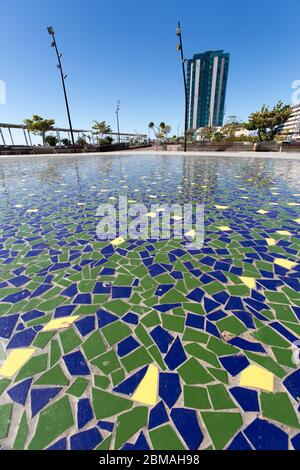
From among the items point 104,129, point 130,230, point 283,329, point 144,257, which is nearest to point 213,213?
point 130,230

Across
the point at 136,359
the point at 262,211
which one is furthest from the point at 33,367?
the point at 262,211

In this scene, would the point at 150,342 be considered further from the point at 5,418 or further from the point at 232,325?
the point at 5,418

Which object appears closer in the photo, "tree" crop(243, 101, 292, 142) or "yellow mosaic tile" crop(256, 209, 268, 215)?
"yellow mosaic tile" crop(256, 209, 268, 215)

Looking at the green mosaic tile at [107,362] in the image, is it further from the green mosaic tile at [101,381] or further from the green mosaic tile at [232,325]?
the green mosaic tile at [232,325]

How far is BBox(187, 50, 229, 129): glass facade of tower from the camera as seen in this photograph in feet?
415

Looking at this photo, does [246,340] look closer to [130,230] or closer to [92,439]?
[92,439]

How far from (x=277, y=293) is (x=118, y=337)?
6.13 feet

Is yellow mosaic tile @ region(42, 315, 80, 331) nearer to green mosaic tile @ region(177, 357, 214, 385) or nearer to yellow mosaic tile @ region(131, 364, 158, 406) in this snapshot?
yellow mosaic tile @ region(131, 364, 158, 406)

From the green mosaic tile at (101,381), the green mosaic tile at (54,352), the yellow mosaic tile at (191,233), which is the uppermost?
the yellow mosaic tile at (191,233)

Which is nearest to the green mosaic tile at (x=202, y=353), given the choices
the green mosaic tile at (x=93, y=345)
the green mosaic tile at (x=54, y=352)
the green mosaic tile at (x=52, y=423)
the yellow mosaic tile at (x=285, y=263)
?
the green mosaic tile at (x=93, y=345)

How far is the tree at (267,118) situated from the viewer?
1345 inches

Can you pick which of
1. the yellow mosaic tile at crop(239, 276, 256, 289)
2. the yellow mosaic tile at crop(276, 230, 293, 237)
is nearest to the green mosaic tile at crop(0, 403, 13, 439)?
the yellow mosaic tile at crop(239, 276, 256, 289)

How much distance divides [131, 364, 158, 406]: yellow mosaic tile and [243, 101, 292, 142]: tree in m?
43.3

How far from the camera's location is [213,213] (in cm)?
522
